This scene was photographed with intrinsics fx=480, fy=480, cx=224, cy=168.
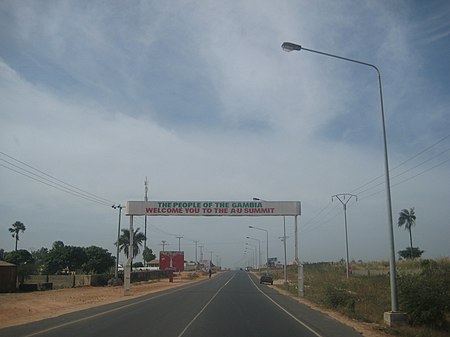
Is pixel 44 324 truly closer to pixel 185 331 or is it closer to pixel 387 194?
pixel 185 331

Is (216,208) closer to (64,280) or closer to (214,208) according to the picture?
(214,208)

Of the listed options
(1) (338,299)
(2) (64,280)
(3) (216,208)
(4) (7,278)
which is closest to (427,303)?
(1) (338,299)

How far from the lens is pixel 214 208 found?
41.8 meters

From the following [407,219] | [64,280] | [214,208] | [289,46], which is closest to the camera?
[289,46]

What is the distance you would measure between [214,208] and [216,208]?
0.58ft

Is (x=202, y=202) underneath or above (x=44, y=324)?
Result: above

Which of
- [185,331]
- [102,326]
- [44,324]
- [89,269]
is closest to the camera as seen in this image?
[185,331]

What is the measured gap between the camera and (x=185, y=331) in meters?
14.7

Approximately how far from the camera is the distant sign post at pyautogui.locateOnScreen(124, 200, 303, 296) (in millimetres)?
41656

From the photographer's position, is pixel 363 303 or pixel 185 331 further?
pixel 363 303

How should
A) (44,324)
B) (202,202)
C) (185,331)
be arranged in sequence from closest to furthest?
(185,331) < (44,324) < (202,202)

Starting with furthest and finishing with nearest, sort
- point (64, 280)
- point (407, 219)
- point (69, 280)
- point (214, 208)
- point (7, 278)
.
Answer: point (407, 219) → point (64, 280) → point (69, 280) → point (7, 278) → point (214, 208)

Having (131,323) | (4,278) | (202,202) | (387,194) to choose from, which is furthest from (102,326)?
(4,278)

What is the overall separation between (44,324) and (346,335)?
35.1 ft
